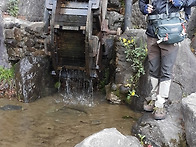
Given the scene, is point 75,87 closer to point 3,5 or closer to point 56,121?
point 56,121

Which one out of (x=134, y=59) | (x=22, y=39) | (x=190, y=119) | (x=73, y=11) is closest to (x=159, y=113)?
(x=190, y=119)

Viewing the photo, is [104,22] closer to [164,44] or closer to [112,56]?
[112,56]

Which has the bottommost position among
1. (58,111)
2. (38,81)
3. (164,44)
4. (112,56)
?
(58,111)

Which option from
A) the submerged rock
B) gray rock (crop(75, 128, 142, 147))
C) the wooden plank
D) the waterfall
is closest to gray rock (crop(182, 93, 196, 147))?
gray rock (crop(75, 128, 142, 147))

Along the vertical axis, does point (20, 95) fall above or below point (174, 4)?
below

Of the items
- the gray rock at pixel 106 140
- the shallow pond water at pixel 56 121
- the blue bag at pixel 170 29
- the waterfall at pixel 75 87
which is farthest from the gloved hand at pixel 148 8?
the waterfall at pixel 75 87

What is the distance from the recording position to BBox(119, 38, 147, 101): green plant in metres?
5.07

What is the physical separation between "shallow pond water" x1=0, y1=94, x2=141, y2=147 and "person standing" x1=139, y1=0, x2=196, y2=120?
0.66 metres

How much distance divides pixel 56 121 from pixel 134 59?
5.72 feet

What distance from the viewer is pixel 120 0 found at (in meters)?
7.09

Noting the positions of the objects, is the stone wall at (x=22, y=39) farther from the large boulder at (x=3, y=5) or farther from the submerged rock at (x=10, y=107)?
the submerged rock at (x=10, y=107)

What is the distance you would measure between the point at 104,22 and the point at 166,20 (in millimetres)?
2583

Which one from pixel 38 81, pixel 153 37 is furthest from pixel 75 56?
pixel 153 37

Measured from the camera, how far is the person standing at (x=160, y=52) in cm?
334
